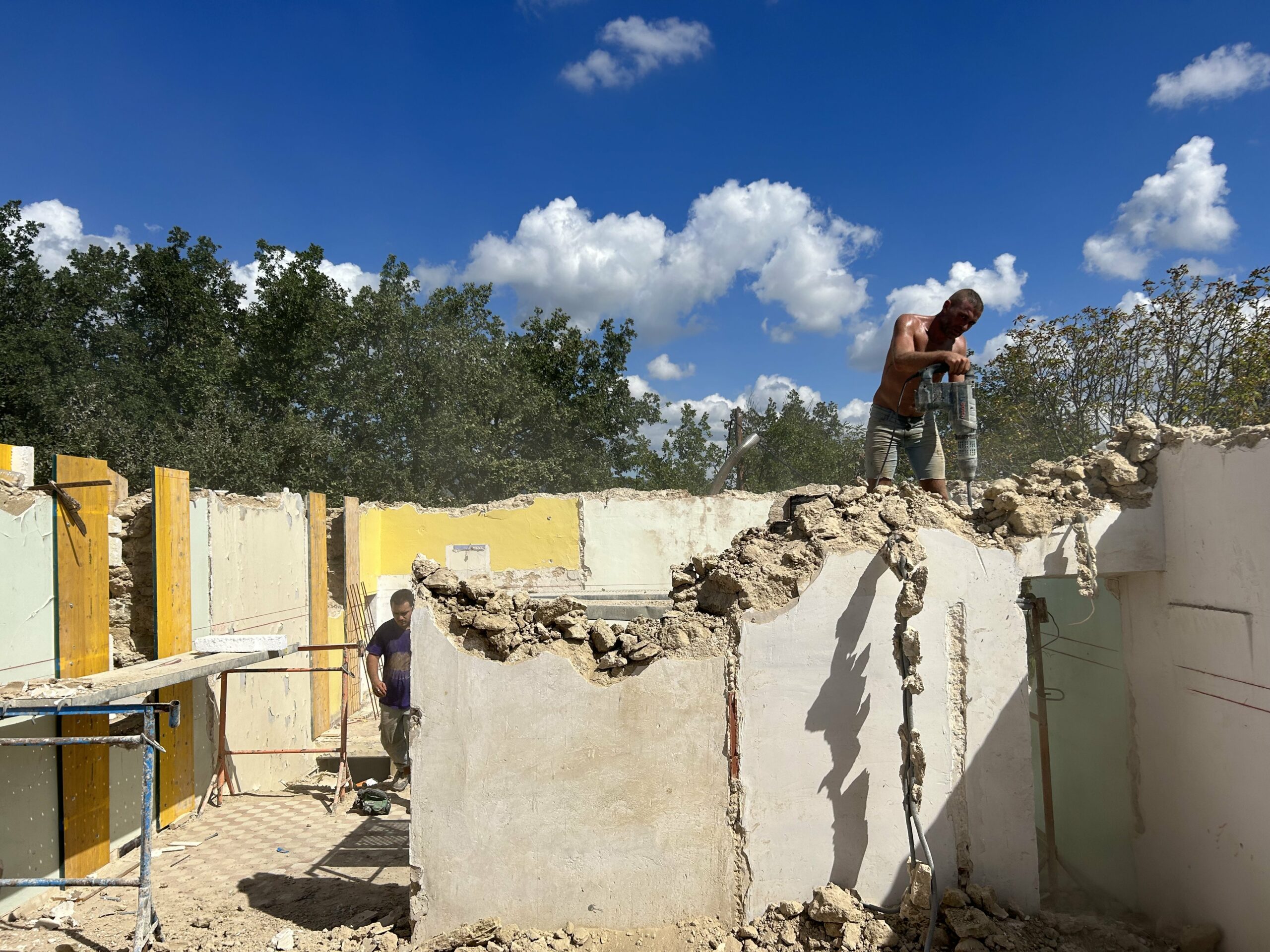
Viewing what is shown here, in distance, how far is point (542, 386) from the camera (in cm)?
2028

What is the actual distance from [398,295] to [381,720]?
1508 centimetres

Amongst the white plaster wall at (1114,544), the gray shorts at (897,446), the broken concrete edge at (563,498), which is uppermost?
the gray shorts at (897,446)

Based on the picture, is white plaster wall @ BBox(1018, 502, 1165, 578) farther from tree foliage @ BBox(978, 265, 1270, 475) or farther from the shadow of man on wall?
tree foliage @ BBox(978, 265, 1270, 475)

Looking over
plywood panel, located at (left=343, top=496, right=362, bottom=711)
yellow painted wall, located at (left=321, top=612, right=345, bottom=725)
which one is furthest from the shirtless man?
plywood panel, located at (left=343, top=496, right=362, bottom=711)

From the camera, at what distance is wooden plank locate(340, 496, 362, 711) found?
10.3m

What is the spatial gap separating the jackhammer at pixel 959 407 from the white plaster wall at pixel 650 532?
6.85 meters

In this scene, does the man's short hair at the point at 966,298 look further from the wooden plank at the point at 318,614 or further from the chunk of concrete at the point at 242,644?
the wooden plank at the point at 318,614

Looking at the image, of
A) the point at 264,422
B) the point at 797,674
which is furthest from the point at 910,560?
the point at 264,422

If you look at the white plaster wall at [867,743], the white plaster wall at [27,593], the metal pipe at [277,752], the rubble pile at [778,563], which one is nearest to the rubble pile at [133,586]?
the white plaster wall at [27,593]

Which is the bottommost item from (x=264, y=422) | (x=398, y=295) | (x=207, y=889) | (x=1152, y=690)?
(x=207, y=889)

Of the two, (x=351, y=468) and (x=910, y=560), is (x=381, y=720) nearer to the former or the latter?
(x=910, y=560)

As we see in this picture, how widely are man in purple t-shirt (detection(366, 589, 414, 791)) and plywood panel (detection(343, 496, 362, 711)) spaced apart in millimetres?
3902

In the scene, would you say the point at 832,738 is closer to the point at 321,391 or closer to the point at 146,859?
the point at 146,859

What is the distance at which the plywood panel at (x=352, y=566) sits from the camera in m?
10.3
